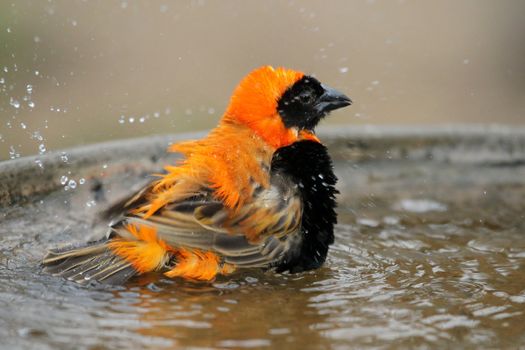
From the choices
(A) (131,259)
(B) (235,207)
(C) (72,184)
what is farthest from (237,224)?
(C) (72,184)

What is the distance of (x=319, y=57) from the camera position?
11539 millimetres

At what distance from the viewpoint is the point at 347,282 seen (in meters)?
3.83

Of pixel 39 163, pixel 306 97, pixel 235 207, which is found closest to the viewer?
pixel 235 207

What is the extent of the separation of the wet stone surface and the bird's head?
1.99ft

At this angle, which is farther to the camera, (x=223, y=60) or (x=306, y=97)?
(x=223, y=60)

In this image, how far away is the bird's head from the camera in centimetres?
411

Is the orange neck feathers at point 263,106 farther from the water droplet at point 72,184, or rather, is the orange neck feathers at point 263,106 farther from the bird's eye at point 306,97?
the water droplet at point 72,184

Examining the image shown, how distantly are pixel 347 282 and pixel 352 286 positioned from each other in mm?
79

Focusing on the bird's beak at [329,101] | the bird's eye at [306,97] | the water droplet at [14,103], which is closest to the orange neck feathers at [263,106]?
the bird's eye at [306,97]

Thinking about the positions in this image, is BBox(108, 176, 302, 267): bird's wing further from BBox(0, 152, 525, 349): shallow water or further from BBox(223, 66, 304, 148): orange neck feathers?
BBox(223, 66, 304, 148): orange neck feathers

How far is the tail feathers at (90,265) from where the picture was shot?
369 centimetres

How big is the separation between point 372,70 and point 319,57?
27.2 inches

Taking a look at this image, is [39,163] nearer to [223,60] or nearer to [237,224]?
[237,224]

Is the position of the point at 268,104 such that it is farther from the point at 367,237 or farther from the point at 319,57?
the point at 319,57
